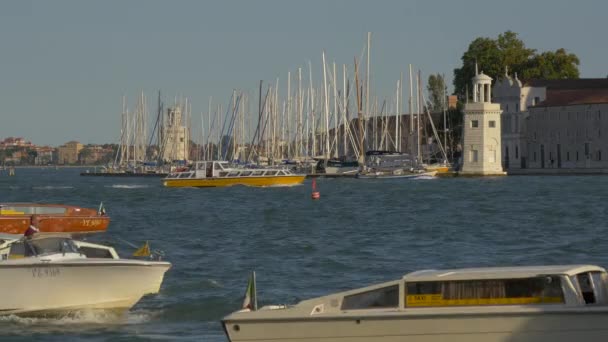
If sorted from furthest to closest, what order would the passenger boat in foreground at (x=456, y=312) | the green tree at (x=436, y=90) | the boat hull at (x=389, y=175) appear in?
the green tree at (x=436, y=90)
the boat hull at (x=389, y=175)
the passenger boat in foreground at (x=456, y=312)

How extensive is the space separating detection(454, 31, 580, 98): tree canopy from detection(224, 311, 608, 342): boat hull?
14349 centimetres

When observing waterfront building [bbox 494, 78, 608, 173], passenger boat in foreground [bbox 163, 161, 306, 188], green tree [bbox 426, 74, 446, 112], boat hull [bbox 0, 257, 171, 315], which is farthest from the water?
green tree [bbox 426, 74, 446, 112]

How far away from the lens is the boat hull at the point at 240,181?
102500 mm

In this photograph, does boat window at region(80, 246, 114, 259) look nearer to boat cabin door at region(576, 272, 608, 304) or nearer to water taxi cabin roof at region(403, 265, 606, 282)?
water taxi cabin roof at region(403, 265, 606, 282)

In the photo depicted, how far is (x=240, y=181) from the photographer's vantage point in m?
104

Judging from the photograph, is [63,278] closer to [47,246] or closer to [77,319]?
[47,246]

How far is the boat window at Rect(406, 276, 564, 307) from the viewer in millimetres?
17234

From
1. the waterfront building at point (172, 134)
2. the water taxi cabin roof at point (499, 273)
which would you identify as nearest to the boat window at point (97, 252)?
the water taxi cabin roof at point (499, 273)

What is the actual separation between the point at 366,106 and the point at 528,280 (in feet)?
366

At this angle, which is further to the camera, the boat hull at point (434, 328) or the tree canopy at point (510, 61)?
the tree canopy at point (510, 61)

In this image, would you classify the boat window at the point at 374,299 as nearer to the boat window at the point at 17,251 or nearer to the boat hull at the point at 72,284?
the boat hull at the point at 72,284

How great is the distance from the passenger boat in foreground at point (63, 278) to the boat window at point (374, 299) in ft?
23.1

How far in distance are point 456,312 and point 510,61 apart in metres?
147

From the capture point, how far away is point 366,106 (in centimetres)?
12862
